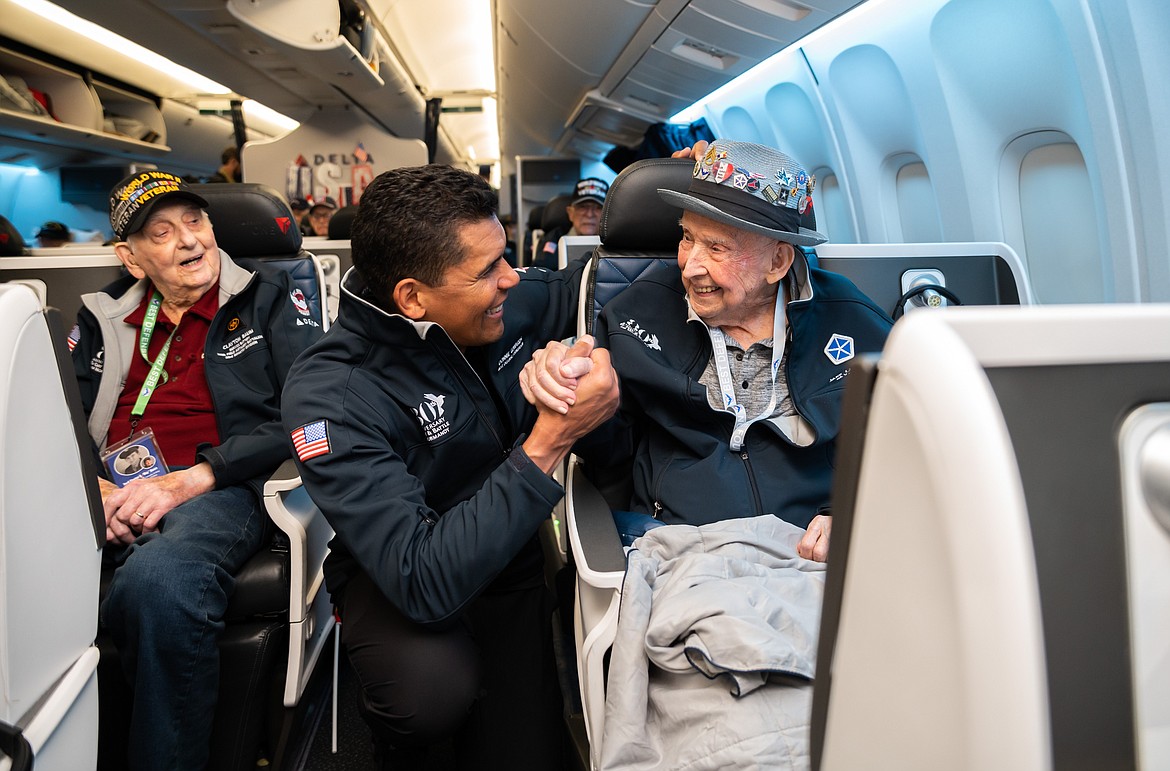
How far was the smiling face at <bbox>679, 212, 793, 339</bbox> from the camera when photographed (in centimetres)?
194

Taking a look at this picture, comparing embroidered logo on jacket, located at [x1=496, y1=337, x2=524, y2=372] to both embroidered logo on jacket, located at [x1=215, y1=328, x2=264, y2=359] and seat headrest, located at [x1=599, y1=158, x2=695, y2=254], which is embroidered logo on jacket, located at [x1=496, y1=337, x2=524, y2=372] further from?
embroidered logo on jacket, located at [x1=215, y1=328, x2=264, y2=359]

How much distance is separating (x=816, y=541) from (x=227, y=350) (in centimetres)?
198

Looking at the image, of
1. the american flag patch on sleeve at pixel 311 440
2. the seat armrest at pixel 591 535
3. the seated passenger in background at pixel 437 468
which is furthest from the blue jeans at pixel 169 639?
the seat armrest at pixel 591 535

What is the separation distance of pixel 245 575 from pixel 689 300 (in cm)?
148

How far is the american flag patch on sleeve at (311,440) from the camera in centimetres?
158

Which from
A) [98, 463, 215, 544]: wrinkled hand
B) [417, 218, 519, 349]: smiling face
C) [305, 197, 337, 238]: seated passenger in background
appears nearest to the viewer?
[417, 218, 519, 349]: smiling face

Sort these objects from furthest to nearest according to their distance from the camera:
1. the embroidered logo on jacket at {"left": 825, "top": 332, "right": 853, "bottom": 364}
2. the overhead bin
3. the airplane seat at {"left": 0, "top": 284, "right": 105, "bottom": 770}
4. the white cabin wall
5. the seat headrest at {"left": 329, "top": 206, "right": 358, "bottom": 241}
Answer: the overhead bin
the seat headrest at {"left": 329, "top": 206, "right": 358, "bottom": 241}
the white cabin wall
the embroidered logo on jacket at {"left": 825, "top": 332, "right": 853, "bottom": 364}
the airplane seat at {"left": 0, "top": 284, "right": 105, "bottom": 770}

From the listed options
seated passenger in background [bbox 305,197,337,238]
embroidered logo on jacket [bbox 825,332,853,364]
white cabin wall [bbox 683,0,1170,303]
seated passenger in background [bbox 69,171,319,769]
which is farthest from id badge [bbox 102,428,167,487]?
seated passenger in background [bbox 305,197,337,238]

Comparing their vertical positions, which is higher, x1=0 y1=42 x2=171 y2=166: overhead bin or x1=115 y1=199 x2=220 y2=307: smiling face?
x1=0 y1=42 x2=171 y2=166: overhead bin

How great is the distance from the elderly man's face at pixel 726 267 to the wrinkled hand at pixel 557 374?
48 centimetres

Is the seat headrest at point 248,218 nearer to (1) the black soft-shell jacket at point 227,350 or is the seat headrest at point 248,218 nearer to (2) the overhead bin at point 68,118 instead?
(1) the black soft-shell jacket at point 227,350

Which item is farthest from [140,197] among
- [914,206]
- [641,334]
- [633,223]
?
[914,206]

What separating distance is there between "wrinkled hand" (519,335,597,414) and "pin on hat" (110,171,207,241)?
5.28 feet

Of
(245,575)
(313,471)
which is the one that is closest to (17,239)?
(245,575)
